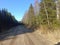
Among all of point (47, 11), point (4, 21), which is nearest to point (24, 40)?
point (47, 11)

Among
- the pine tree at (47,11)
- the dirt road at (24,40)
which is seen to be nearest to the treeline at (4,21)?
the pine tree at (47,11)

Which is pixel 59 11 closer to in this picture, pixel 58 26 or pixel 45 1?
pixel 58 26

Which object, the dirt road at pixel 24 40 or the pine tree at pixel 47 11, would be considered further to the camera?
the pine tree at pixel 47 11

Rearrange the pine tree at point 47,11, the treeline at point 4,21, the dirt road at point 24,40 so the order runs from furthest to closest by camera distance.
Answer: the treeline at point 4,21, the pine tree at point 47,11, the dirt road at point 24,40

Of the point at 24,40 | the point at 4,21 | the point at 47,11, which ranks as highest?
the point at 47,11

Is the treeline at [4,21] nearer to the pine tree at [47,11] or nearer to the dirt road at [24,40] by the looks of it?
the pine tree at [47,11]

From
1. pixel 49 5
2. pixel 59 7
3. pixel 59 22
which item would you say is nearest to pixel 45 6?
pixel 49 5

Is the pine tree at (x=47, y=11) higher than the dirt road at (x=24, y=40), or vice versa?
the pine tree at (x=47, y=11)

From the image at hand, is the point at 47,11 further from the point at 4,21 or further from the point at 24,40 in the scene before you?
the point at 4,21

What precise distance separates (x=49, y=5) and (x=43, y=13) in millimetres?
1795

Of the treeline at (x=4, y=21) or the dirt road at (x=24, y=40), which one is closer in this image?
the dirt road at (x=24, y=40)

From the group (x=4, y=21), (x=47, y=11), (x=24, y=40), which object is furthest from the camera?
(x=4, y=21)

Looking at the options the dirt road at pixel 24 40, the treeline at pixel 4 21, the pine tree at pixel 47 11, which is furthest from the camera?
the treeline at pixel 4 21

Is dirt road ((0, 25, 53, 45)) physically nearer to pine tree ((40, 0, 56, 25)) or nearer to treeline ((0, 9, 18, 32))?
pine tree ((40, 0, 56, 25))
